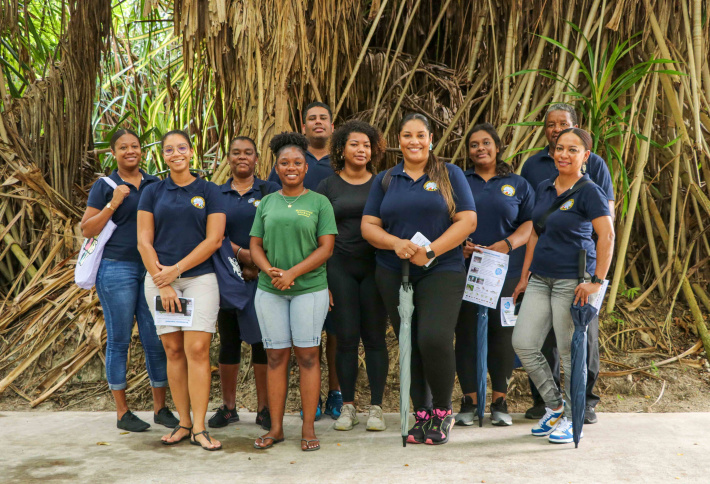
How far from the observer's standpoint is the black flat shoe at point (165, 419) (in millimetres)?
3434

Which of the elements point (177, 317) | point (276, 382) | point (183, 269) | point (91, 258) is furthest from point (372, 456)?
point (91, 258)

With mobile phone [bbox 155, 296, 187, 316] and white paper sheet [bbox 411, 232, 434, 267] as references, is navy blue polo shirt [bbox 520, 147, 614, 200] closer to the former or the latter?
white paper sheet [bbox 411, 232, 434, 267]

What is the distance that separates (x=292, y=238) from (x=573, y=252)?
1.31 m

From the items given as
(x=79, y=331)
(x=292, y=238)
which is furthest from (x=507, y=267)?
(x=79, y=331)

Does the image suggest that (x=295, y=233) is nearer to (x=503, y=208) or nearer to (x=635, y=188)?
(x=503, y=208)

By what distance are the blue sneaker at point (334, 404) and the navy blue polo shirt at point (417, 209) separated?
3.00ft

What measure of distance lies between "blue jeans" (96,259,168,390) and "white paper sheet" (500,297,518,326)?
1775mm

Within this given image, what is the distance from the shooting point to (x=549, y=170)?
11.8 feet

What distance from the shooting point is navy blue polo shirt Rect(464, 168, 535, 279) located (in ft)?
11.2

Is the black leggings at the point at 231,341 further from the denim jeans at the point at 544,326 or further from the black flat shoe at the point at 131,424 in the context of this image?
the denim jeans at the point at 544,326

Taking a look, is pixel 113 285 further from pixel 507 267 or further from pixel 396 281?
pixel 507 267

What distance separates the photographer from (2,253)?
495cm

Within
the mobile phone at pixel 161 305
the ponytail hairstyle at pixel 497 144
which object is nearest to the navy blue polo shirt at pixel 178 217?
the mobile phone at pixel 161 305

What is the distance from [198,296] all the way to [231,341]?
1.56 feet
